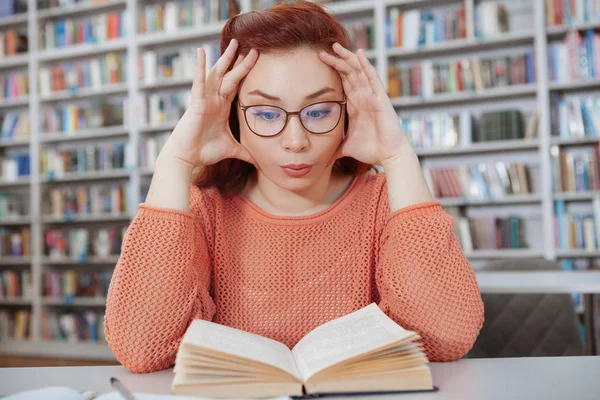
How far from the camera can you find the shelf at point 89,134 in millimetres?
4367

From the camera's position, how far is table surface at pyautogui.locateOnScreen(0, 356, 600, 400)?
63cm

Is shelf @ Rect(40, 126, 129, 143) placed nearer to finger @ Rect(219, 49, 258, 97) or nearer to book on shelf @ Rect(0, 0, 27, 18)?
book on shelf @ Rect(0, 0, 27, 18)

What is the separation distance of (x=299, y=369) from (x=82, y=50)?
4456 millimetres

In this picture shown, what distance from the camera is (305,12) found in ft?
3.49

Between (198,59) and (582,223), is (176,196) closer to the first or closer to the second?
(198,59)

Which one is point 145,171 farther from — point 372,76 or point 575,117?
point 372,76

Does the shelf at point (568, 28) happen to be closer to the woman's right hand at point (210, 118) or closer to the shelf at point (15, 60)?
the woman's right hand at point (210, 118)

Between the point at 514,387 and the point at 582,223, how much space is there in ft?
9.92

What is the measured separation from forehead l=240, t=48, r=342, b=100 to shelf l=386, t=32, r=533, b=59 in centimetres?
280

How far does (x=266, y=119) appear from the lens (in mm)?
1007

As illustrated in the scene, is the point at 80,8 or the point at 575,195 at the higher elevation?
the point at 80,8

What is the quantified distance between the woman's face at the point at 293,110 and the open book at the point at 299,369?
1.38ft

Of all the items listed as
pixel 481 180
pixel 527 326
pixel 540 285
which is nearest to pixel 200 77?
pixel 540 285

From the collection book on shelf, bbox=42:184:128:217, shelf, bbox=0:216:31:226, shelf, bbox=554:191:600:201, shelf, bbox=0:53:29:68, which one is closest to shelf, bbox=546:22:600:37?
shelf, bbox=554:191:600:201
